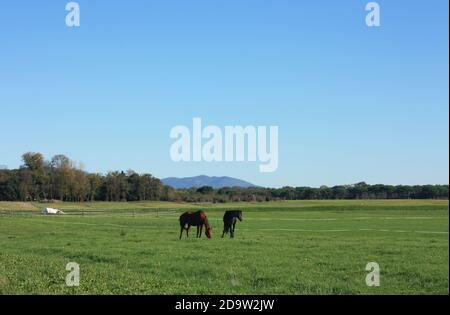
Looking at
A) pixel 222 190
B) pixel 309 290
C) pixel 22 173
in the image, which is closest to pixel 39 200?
pixel 22 173

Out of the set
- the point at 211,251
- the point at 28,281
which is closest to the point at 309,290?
the point at 28,281

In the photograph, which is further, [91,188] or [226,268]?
[91,188]

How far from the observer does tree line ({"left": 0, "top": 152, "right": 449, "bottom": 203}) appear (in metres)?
150

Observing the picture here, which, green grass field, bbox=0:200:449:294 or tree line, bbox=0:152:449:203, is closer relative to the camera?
green grass field, bbox=0:200:449:294

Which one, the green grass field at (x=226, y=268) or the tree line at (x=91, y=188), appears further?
the tree line at (x=91, y=188)

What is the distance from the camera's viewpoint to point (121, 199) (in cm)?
16200

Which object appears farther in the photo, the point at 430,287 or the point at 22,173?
the point at 22,173

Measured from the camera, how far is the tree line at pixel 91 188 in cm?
15012

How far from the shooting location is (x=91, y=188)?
155750mm
